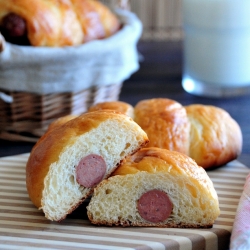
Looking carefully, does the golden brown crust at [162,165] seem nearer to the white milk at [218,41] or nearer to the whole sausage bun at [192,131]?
the whole sausage bun at [192,131]

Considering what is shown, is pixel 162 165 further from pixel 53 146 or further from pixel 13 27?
pixel 13 27

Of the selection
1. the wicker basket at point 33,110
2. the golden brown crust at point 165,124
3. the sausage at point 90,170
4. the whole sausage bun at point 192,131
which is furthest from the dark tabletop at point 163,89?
the sausage at point 90,170

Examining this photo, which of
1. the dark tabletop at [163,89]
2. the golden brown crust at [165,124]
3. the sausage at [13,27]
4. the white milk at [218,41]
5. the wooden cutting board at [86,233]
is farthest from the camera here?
the white milk at [218,41]

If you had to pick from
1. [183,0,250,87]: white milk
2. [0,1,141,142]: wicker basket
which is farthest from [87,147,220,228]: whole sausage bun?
[183,0,250,87]: white milk

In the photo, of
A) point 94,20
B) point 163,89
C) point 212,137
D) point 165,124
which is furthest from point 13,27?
point 163,89

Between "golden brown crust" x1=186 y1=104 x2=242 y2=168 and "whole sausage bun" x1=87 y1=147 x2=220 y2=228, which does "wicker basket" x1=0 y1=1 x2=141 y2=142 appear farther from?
"whole sausage bun" x1=87 y1=147 x2=220 y2=228

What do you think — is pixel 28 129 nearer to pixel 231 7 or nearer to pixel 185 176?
pixel 185 176

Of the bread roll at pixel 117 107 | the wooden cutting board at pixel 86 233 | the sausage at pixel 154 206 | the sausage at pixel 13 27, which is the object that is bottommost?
the wooden cutting board at pixel 86 233
